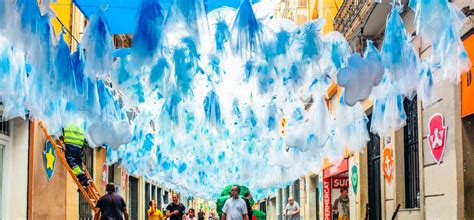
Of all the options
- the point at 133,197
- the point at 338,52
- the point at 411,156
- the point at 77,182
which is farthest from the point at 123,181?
the point at 338,52

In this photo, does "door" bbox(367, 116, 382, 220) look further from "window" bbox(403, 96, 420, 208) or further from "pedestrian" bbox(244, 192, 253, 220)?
"pedestrian" bbox(244, 192, 253, 220)

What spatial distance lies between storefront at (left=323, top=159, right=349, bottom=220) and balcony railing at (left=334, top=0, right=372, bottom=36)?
5.11 m

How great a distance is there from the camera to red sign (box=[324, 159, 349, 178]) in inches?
788

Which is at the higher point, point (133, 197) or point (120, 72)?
point (120, 72)

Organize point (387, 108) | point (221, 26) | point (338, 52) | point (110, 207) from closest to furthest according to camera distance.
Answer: point (221, 26)
point (338, 52)
point (387, 108)
point (110, 207)

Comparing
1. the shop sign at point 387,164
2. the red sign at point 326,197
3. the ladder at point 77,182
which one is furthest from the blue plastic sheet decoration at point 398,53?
the red sign at point 326,197

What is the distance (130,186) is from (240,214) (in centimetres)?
1475

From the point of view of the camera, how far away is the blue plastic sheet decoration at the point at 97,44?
7.32 meters

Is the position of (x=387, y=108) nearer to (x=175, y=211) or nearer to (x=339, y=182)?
(x=175, y=211)

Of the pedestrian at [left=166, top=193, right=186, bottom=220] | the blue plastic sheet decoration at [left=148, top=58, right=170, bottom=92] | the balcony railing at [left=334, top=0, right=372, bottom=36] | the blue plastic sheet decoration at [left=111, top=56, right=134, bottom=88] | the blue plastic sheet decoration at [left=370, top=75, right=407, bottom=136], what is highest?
the balcony railing at [left=334, top=0, right=372, bottom=36]

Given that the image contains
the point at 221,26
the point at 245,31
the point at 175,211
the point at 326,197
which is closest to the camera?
the point at 245,31

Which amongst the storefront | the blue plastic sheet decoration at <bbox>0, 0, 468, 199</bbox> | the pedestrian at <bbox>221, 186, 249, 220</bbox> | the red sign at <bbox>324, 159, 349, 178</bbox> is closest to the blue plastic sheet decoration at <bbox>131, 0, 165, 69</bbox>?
the blue plastic sheet decoration at <bbox>0, 0, 468, 199</bbox>

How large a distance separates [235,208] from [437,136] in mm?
3892

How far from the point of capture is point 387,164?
14.2 m
